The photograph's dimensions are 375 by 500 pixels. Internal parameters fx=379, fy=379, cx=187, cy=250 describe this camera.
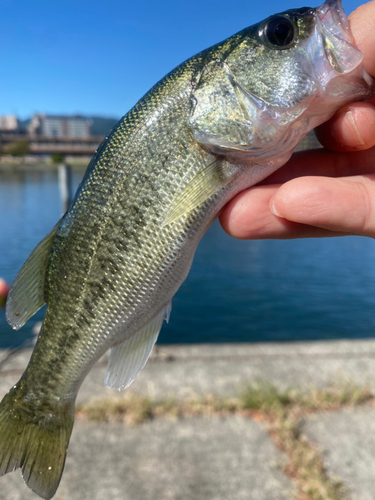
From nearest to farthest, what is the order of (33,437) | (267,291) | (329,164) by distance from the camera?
(33,437) < (329,164) < (267,291)

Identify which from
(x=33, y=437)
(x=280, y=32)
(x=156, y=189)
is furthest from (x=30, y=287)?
(x=280, y=32)

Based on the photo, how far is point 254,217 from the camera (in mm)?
1930

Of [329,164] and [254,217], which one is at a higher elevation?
[329,164]

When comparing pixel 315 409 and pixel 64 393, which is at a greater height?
pixel 64 393

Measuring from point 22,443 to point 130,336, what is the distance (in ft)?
2.41

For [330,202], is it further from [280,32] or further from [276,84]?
[280,32]

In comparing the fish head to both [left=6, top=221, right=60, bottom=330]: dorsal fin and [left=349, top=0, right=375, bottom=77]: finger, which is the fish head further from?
[left=6, top=221, right=60, bottom=330]: dorsal fin

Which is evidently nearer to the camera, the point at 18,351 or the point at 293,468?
the point at 293,468

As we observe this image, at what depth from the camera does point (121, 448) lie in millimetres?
3420

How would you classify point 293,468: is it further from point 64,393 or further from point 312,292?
point 312,292

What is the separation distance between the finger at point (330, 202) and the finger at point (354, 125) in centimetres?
24

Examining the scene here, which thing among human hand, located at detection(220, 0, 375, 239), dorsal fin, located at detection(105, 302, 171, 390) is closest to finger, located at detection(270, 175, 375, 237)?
human hand, located at detection(220, 0, 375, 239)

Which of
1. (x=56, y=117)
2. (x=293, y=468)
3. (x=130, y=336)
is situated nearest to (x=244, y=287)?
(x=293, y=468)

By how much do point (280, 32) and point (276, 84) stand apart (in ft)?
0.79
